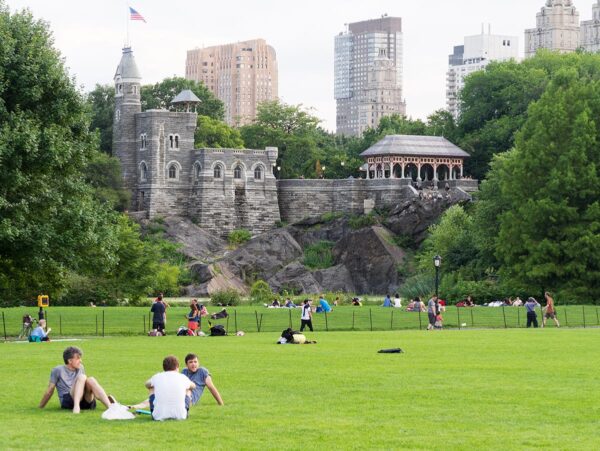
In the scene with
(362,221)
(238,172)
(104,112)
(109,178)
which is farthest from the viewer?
(104,112)

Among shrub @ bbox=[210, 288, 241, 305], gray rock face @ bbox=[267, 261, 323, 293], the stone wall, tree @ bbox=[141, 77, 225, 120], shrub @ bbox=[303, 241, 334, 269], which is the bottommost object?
shrub @ bbox=[210, 288, 241, 305]

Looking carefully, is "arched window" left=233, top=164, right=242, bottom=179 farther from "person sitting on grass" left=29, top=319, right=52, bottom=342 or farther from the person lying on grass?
the person lying on grass

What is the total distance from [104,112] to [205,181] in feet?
71.2

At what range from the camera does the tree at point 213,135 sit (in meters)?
138

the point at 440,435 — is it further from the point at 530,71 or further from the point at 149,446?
the point at 530,71

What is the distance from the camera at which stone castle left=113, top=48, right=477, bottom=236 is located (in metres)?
120

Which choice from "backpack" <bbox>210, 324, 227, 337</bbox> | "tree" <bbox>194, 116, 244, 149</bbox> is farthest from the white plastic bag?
"tree" <bbox>194, 116, 244, 149</bbox>

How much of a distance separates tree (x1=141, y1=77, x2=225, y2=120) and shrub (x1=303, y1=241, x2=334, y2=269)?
3523 centimetres

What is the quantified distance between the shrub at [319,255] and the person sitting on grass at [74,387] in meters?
88.6

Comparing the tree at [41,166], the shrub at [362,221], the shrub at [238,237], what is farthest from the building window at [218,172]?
the tree at [41,166]

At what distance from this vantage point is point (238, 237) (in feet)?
394

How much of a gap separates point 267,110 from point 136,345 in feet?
358

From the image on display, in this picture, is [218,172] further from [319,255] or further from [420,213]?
[420,213]

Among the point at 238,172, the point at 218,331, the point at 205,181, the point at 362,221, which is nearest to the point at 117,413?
the point at 218,331
